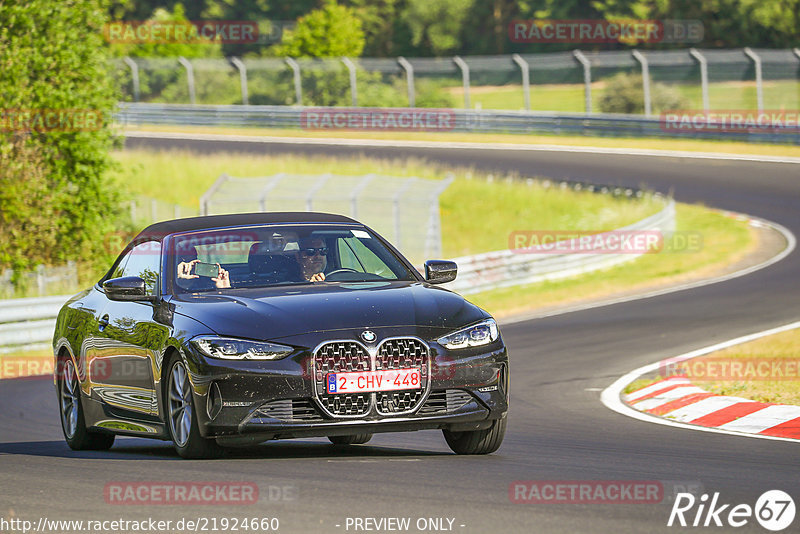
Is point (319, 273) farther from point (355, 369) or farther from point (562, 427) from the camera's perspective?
point (562, 427)

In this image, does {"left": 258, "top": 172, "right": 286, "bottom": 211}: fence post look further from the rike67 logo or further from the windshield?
the rike67 logo

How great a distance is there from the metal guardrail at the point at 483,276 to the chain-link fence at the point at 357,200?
2.64 meters

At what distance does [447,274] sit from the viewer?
8758 millimetres

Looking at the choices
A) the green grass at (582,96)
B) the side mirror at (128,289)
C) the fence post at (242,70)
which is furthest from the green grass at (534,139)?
the side mirror at (128,289)

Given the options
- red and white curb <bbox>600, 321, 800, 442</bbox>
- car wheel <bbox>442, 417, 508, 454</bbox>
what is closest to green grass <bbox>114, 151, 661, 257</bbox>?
red and white curb <bbox>600, 321, 800, 442</bbox>

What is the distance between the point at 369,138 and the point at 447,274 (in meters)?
42.6

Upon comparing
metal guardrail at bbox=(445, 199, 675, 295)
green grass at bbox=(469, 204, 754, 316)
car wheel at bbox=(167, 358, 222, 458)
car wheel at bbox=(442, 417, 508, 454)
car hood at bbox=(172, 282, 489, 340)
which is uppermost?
car hood at bbox=(172, 282, 489, 340)

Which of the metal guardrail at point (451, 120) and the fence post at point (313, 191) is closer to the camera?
the fence post at point (313, 191)

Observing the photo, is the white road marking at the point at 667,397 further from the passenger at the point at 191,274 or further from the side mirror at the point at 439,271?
the passenger at the point at 191,274

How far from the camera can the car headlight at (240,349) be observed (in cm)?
734

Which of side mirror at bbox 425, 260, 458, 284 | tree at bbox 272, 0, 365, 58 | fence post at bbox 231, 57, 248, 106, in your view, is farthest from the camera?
tree at bbox 272, 0, 365, 58

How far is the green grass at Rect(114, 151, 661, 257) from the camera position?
3303 cm

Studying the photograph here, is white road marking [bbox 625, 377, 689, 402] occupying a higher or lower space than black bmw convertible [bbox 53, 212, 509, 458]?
lower

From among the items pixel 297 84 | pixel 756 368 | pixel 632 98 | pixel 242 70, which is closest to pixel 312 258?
pixel 756 368
